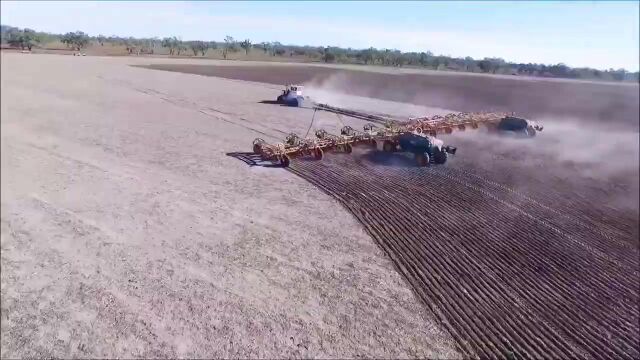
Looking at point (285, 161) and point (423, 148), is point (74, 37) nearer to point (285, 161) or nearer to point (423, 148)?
point (285, 161)

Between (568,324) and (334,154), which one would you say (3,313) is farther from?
(334,154)

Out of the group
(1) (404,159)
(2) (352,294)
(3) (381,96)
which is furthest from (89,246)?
(3) (381,96)

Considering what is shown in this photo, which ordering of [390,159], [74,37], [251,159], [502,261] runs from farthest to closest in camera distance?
[390,159]
[251,159]
[502,261]
[74,37]

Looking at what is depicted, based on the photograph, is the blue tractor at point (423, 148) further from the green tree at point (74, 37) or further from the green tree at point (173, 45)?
the green tree at point (173, 45)

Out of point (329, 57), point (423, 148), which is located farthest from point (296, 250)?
point (329, 57)

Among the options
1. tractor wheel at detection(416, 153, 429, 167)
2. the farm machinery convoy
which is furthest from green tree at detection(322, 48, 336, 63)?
tractor wheel at detection(416, 153, 429, 167)
